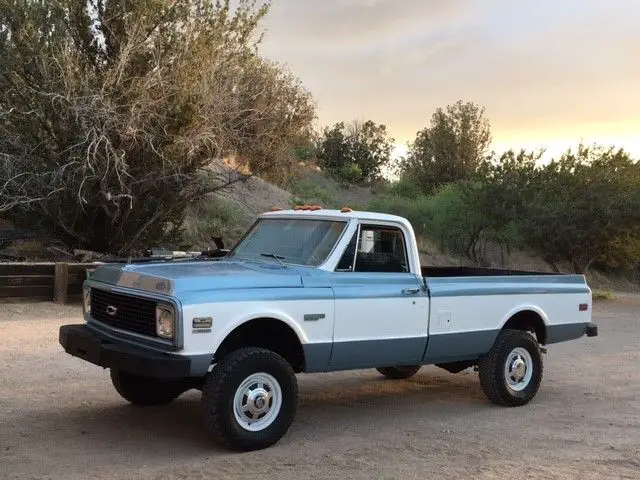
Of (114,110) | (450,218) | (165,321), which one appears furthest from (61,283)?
(450,218)

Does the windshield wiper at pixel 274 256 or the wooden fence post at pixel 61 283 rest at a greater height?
the windshield wiper at pixel 274 256

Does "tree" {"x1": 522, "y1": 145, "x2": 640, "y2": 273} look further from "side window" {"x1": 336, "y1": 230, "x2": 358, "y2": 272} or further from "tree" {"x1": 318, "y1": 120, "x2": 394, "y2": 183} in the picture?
"tree" {"x1": 318, "y1": 120, "x2": 394, "y2": 183}

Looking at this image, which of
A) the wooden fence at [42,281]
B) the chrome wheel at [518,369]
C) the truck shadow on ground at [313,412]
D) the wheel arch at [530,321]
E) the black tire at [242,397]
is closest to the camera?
the black tire at [242,397]

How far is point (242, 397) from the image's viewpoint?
5887 millimetres

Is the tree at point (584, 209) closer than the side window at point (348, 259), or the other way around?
the side window at point (348, 259)

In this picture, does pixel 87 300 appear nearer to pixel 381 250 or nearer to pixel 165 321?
pixel 165 321

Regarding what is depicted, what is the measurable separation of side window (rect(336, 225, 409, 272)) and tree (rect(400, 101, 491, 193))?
35838 mm

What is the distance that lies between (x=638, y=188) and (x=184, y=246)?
45.3 ft

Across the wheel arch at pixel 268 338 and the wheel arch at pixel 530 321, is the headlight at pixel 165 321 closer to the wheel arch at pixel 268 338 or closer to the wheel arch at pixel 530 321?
the wheel arch at pixel 268 338

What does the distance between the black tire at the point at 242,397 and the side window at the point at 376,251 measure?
1.18m

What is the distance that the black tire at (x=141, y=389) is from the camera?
7211 millimetres

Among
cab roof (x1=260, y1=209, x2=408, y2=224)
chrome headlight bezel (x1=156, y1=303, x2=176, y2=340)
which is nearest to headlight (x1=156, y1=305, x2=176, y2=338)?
chrome headlight bezel (x1=156, y1=303, x2=176, y2=340)

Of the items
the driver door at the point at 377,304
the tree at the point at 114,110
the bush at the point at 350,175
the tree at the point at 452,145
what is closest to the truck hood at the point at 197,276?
the driver door at the point at 377,304

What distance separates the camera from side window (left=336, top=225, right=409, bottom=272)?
6895mm
